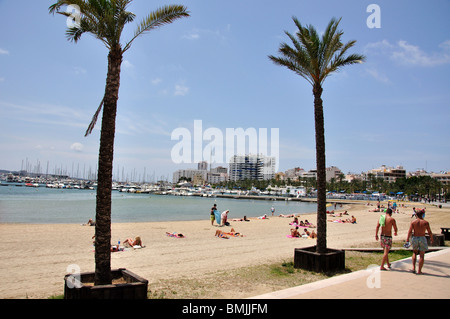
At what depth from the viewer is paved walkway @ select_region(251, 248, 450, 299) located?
5.53m

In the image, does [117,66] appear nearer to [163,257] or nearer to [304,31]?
[304,31]

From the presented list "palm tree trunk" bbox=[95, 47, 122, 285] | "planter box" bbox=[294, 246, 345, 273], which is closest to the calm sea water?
"planter box" bbox=[294, 246, 345, 273]

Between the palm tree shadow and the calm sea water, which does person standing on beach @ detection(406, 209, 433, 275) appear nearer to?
the palm tree shadow

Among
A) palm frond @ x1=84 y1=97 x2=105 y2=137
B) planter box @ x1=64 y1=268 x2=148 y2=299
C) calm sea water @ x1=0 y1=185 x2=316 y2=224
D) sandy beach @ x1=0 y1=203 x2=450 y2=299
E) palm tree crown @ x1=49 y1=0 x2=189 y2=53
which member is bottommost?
calm sea water @ x1=0 y1=185 x2=316 y2=224

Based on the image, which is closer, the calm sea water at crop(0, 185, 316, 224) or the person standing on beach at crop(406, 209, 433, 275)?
the person standing on beach at crop(406, 209, 433, 275)

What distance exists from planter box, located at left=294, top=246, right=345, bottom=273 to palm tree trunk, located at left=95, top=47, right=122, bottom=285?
5.19 m

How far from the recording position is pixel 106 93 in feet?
19.4

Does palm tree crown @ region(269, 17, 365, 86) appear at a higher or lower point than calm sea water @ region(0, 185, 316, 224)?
higher

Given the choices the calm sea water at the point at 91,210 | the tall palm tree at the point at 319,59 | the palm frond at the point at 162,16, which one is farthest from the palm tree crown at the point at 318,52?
the calm sea water at the point at 91,210

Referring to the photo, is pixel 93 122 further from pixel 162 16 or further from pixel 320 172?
pixel 320 172

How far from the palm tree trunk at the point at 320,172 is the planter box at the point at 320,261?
50 cm
